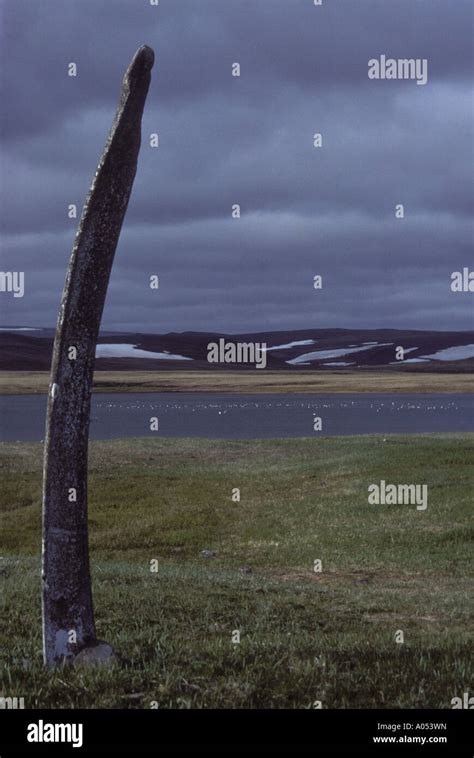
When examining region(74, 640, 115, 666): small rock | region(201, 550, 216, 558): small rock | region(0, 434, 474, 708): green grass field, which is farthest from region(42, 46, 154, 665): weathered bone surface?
region(201, 550, 216, 558): small rock

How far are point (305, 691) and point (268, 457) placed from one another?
5353 centimetres

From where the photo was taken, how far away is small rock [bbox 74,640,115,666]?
10086 mm

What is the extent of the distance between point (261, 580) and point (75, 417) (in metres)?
13.6

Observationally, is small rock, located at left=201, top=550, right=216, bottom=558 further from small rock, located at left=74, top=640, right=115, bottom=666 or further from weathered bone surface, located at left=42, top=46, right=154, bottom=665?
small rock, located at left=74, top=640, right=115, bottom=666

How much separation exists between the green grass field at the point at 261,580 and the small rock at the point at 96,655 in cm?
28

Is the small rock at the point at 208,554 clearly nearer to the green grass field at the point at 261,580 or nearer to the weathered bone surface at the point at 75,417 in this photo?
the green grass field at the point at 261,580

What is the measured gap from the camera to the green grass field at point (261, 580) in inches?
364

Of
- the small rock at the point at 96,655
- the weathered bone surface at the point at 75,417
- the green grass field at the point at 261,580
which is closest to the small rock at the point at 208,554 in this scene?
the green grass field at the point at 261,580

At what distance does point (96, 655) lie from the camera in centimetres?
1031

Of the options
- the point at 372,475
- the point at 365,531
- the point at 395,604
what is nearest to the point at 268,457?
the point at 372,475

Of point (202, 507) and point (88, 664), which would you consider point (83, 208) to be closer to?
point (88, 664)

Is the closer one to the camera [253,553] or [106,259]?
[106,259]

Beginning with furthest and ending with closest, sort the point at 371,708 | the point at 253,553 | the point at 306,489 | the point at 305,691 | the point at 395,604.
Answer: the point at 306,489 < the point at 253,553 < the point at 395,604 < the point at 305,691 < the point at 371,708
